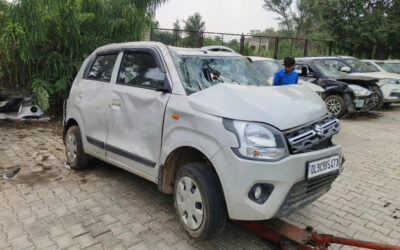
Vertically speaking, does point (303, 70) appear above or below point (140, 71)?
above

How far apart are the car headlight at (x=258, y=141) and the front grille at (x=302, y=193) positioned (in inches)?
12.5

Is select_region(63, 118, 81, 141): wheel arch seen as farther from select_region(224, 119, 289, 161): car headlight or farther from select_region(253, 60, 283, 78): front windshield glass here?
select_region(253, 60, 283, 78): front windshield glass

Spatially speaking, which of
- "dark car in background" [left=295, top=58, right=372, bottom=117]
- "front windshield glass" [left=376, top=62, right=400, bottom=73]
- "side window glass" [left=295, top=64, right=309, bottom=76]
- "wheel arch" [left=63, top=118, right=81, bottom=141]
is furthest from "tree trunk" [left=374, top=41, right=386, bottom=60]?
"wheel arch" [left=63, top=118, right=81, bottom=141]

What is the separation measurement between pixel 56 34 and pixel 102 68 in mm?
3637

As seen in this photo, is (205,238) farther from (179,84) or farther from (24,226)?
(24,226)

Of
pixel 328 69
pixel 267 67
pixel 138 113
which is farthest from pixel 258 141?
pixel 328 69

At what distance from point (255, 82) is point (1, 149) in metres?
4.49

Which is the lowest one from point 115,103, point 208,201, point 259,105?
point 208,201

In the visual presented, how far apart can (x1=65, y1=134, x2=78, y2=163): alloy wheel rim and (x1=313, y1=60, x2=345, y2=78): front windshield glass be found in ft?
24.7

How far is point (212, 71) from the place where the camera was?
3441mm

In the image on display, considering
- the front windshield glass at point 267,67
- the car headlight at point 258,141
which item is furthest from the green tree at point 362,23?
the car headlight at point 258,141

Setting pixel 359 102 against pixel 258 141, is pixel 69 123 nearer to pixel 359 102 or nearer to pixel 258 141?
pixel 258 141

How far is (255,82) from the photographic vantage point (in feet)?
12.1

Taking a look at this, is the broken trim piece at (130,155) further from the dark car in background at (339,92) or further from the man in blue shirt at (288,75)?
the dark car in background at (339,92)
